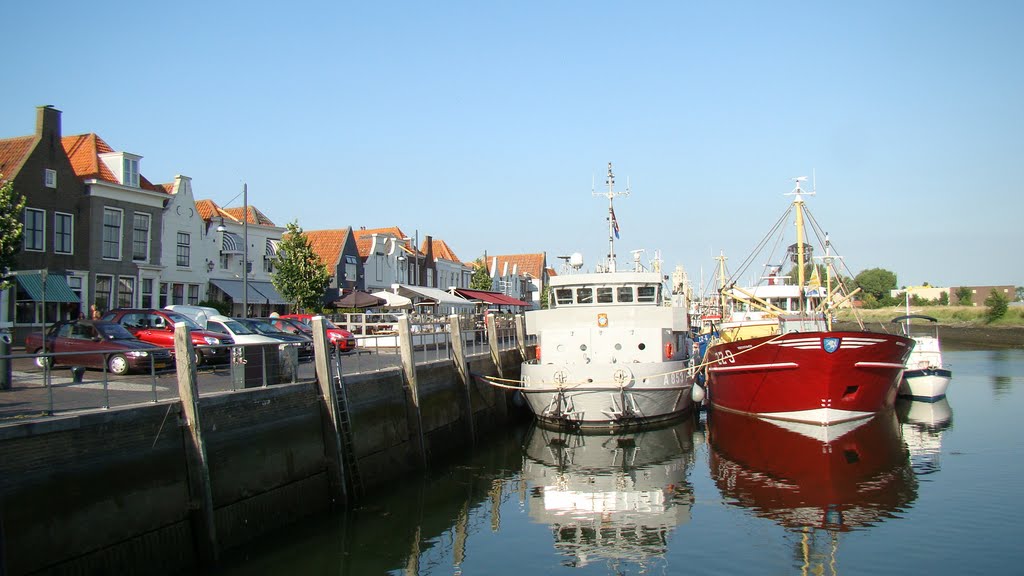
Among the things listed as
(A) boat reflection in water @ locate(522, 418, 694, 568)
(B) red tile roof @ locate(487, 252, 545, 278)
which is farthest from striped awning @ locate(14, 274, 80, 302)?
(B) red tile roof @ locate(487, 252, 545, 278)

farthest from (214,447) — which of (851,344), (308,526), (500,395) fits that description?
(851,344)

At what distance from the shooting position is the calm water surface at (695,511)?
11391 mm

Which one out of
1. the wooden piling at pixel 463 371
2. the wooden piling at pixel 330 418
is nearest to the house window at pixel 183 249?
the wooden piling at pixel 463 371

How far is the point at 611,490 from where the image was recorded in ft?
52.8

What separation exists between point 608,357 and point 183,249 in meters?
23.4

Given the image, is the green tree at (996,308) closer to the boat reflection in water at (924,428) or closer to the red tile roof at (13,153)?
the boat reflection in water at (924,428)

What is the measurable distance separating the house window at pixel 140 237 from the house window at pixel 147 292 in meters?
1.12

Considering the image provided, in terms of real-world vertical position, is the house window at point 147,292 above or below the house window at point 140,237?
below

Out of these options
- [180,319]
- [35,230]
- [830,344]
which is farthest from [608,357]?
[35,230]

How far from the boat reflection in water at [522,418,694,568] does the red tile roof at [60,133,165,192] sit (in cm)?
2109

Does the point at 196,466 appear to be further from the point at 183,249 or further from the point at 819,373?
the point at 183,249

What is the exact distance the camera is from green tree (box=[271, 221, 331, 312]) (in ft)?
120

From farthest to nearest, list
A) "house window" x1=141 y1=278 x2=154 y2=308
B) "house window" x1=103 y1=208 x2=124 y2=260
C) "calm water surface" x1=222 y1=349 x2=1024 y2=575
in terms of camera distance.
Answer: "house window" x1=141 y1=278 x2=154 y2=308 → "house window" x1=103 y1=208 x2=124 y2=260 → "calm water surface" x1=222 y1=349 x2=1024 y2=575

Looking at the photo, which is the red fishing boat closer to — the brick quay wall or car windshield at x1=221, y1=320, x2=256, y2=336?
the brick quay wall
